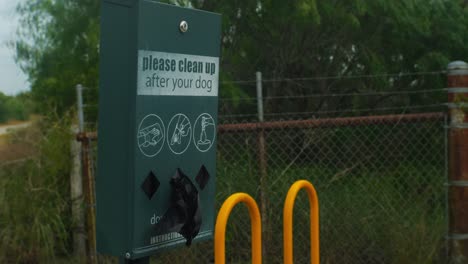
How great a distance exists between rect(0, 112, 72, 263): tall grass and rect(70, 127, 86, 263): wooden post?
0.10 metres

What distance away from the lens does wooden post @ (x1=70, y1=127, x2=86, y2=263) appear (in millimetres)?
6566

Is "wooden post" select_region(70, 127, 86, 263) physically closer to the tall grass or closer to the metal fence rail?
the tall grass

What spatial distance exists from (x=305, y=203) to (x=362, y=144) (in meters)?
0.73

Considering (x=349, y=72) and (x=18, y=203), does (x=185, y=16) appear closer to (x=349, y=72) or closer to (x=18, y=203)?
(x=18, y=203)

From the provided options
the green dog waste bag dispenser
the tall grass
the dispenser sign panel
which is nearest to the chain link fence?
the tall grass

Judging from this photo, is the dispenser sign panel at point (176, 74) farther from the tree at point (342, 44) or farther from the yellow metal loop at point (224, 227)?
the tree at point (342, 44)

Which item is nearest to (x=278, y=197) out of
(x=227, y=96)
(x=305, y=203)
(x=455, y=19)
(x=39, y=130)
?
(x=305, y=203)

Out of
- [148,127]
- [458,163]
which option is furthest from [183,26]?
[458,163]

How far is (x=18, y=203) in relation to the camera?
660cm

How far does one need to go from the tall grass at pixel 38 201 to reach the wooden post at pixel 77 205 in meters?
0.10

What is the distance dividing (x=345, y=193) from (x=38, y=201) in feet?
9.30

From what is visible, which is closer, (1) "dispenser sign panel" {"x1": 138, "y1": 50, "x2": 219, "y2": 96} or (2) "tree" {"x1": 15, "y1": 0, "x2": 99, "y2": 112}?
(1) "dispenser sign panel" {"x1": 138, "y1": 50, "x2": 219, "y2": 96}

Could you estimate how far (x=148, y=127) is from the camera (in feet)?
10.7

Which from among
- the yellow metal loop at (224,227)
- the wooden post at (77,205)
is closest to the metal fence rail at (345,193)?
the wooden post at (77,205)
